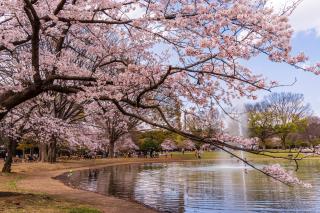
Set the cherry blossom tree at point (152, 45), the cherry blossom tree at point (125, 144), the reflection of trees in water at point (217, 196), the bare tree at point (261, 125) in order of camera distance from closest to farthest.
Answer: the cherry blossom tree at point (152, 45) < the reflection of trees in water at point (217, 196) < the cherry blossom tree at point (125, 144) < the bare tree at point (261, 125)

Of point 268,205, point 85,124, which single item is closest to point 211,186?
point 268,205

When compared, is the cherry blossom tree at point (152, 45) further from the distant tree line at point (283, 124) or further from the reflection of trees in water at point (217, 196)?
the distant tree line at point (283, 124)

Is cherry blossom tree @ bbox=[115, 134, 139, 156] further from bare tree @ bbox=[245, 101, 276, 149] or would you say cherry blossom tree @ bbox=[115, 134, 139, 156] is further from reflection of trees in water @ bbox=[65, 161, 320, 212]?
reflection of trees in water @ bbox=[65, 161, 320, 212]

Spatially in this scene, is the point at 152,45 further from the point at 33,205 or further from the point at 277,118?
the point at 277,118

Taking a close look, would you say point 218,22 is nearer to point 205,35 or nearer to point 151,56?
point 205,35

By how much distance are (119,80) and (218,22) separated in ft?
10.5

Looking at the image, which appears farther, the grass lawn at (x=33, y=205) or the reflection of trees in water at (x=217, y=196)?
the reflection of trees in water at (x=217, y=196)

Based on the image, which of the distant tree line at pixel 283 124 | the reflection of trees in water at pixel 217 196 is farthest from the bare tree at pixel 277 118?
the reflection of trees in water at pixel 217 196

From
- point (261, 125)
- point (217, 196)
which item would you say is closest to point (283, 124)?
point (261, 125)

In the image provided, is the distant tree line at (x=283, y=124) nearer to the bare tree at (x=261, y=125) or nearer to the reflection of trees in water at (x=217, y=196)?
the bare tree at (x=261, y=125)

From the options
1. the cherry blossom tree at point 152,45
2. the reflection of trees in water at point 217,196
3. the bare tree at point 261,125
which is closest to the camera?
the cherry blossom tree at point 152,45

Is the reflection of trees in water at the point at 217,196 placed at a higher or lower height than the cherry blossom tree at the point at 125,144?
lower

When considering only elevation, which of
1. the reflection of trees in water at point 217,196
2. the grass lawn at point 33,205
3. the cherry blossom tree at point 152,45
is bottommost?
the reflection of trees in water at point 217,196

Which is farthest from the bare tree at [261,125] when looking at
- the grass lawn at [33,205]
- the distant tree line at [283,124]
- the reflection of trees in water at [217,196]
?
the grass lawn at [33,205]
